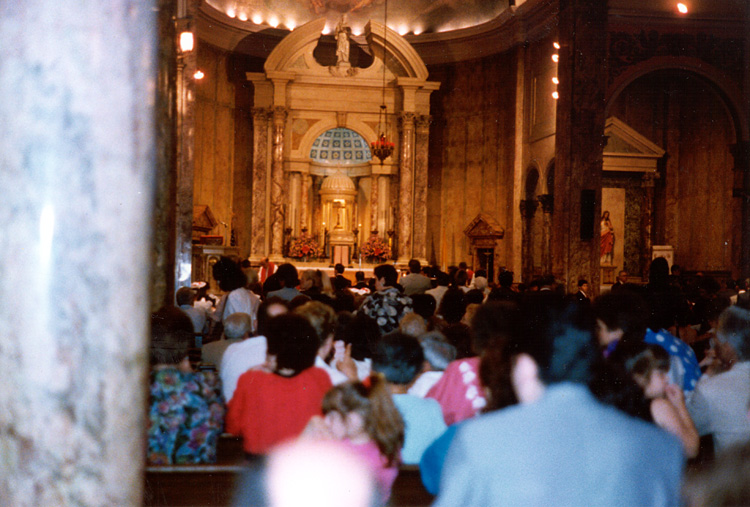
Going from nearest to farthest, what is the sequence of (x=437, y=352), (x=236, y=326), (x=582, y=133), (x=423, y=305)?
(x=437, y=352) < (x=236, y=326) < (x=423, y=305) < (x=582, y=133)

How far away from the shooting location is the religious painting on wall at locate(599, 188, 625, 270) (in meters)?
18.0

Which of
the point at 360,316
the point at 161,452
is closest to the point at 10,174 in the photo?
the point at 161,452

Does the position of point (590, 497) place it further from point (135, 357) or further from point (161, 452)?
point (161, 452)

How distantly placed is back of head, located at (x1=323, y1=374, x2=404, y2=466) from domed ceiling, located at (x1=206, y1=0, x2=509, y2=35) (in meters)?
19.7

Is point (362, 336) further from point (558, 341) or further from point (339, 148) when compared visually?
point (339, 148)

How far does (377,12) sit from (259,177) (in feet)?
20.6

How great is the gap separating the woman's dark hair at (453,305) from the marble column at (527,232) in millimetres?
13113

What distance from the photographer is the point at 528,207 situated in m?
19.3

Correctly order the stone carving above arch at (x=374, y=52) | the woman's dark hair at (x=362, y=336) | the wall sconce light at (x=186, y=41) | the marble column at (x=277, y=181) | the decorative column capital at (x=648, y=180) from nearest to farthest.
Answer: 1. the woman's dark hair at (x=362, y=336)
2. the wall sconce light at (x=186, y=41)
3. the decorative column capital at (x=648, y=180)
4. the stone carving above arch at (x=374, y=52)
5. the marble column at (x=277, y=181)

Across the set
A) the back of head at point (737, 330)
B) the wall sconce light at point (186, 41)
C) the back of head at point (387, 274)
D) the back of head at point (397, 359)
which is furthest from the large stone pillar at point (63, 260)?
the wall sconce light at point (186, 41)

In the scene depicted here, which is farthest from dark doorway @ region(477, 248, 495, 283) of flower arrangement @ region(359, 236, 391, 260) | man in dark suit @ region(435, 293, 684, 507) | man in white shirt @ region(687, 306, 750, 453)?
man in dark suit @ region(435, 293, 684, 507)

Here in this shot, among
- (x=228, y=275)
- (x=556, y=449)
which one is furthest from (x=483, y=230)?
(x=556, y=449)

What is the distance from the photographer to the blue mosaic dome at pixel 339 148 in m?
21.9

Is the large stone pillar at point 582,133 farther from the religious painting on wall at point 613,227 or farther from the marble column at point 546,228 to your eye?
the religious painting on wall at point 613,227
